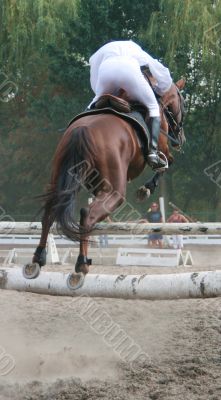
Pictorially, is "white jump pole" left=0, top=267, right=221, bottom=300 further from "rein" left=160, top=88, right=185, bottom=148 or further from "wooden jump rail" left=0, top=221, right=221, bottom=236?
"rein" left=160, top=88, right=185, bottom=148

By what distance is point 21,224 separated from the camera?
7.04m

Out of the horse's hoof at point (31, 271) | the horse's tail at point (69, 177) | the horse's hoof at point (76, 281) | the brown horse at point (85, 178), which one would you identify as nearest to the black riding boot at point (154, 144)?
the brown horse at point (85, 178)

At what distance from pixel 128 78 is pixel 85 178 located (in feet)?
3.95

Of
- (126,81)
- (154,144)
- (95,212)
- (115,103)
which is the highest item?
(126,81)

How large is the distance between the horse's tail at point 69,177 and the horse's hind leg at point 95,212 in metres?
0.08

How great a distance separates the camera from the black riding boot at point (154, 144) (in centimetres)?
655

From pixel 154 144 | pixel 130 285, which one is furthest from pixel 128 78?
pixel 130 285

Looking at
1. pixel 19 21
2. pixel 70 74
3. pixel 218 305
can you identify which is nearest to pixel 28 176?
pixel 70 74

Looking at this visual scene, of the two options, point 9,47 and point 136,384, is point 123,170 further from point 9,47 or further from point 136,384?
point 9,47

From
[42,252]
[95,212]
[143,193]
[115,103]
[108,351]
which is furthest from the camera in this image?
[143,193]

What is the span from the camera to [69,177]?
5824 mm

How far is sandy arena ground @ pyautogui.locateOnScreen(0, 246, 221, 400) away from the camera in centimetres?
534

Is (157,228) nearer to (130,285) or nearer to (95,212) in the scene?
(130,285)

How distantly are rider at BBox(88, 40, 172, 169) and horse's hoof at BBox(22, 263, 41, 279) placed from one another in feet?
4.82
